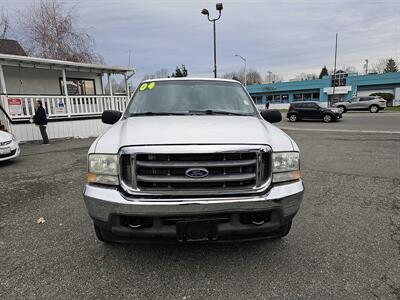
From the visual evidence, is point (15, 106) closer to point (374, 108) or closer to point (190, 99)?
point (190, 99)

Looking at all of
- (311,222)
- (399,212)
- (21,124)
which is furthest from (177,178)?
(21,124)

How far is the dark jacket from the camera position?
34.7 ft

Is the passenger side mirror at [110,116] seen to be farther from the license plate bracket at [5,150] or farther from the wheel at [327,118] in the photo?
the wheel at [327,118]

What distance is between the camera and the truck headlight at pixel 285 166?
7.84 feet

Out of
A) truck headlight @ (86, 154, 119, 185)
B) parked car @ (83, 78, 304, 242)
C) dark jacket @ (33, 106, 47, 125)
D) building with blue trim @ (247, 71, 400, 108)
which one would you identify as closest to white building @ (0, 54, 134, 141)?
dark jacket @ (33, 106, 47, 125)

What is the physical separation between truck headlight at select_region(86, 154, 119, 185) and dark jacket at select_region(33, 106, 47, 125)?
32.4 feet

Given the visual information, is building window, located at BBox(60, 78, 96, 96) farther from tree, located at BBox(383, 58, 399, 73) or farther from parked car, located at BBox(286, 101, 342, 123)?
tree, located at BBox(383, 58, 399, 73)

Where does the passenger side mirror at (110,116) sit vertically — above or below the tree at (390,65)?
below

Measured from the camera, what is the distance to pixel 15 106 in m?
11.1

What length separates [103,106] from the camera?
14.4 metres

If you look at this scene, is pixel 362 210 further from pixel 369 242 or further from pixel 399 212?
pixel 369 242

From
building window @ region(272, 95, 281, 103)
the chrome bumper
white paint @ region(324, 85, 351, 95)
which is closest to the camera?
the chrome bumper

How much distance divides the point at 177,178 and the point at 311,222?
7.31 feet

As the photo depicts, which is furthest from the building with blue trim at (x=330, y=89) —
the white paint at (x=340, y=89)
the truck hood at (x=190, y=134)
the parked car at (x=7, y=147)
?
the truck hood at (x=190, y=134)
